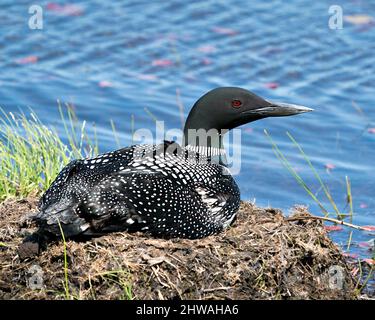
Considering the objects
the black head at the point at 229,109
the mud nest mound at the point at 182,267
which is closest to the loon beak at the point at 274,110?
the black head at the point at 229,109

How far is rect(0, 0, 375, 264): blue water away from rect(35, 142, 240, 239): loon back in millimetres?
2057

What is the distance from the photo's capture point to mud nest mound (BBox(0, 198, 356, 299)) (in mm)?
5484

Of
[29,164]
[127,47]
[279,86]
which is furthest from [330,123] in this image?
[29,164]

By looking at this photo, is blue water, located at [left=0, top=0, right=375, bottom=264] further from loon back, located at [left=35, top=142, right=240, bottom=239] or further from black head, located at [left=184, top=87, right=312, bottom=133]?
loon back, located at [left=35, top=142, right=240, bottom=239]

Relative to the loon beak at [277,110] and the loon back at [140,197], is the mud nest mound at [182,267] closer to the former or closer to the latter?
the loon back at [140,197]

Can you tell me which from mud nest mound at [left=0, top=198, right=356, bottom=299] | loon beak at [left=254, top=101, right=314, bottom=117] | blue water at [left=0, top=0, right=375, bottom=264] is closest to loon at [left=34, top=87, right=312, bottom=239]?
loon beak at [left=254, top=101, right=314, bottom=117]

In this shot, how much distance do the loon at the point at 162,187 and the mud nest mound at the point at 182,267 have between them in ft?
0.37

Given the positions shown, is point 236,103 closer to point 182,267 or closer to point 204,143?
point 204,143

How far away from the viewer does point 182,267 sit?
561 centimetres

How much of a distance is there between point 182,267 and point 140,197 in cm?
52

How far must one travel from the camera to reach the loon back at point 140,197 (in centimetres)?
562

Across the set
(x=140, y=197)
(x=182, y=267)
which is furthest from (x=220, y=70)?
(x=182, y=267)

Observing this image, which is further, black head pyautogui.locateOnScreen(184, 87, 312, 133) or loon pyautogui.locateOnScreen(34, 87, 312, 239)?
black head pyautogui.locateOnScreen(184, 87, 312, 133)

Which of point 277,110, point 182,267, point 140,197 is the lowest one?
point 182,267
